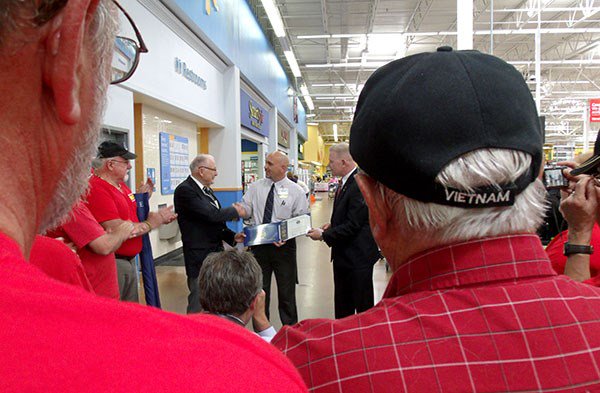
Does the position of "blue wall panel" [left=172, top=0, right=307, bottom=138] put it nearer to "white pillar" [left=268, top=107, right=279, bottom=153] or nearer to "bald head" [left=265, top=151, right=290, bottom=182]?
"white pillar" [left=268, top=107, right=279, bottom=153]

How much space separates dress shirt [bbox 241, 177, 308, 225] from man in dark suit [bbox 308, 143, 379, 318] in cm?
56

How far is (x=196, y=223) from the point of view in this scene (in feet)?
12.2

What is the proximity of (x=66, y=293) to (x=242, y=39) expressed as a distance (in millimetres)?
9618

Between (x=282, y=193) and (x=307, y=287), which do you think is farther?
(x=307, y=287)

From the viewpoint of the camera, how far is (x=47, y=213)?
526 millimetres

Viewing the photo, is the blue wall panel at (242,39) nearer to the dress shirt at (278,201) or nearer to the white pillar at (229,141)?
the white pillar at (229,141)

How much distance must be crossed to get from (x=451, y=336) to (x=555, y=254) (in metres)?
1.60

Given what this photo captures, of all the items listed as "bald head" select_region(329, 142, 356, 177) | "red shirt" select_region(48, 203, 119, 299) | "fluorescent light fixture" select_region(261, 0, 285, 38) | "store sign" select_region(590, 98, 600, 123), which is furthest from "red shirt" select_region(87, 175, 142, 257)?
"store sign" select_region(590, 98, 600, 123)

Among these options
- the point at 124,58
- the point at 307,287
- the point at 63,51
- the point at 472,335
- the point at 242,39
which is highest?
the point at 242,39

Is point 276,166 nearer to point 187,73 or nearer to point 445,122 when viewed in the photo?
point 187,73

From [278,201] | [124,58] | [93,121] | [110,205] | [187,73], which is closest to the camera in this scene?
[93,121]

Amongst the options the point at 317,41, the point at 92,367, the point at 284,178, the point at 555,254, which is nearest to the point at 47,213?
the point at 92,367

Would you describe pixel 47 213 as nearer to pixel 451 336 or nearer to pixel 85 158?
pixel 85 158

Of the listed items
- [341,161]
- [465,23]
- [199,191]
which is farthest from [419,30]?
[199,191]
